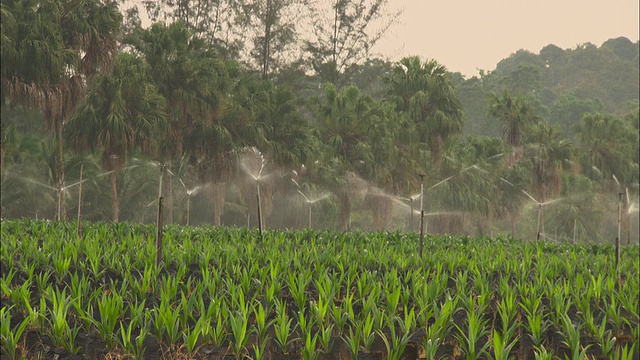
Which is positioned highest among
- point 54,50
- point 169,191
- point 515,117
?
point 54,50

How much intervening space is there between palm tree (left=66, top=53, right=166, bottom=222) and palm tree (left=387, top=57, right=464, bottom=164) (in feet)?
50.8

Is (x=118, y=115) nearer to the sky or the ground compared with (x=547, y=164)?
nearer to the sky

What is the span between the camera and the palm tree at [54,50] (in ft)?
63.5

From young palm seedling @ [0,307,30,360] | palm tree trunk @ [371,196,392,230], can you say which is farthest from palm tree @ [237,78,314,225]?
young palm seedling @ [0,307,30,360]

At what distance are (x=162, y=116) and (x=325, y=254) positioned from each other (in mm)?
16400

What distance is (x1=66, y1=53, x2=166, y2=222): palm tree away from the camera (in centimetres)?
2325

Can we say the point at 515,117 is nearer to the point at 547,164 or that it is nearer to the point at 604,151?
the point at 547,164

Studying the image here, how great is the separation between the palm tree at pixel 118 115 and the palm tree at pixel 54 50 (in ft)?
4.71

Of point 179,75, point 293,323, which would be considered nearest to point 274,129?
point 179,75

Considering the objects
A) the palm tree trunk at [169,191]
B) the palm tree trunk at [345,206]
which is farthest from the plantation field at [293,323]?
the palm tree trunk at [345,206]

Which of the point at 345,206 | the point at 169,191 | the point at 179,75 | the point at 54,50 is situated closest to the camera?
the point at 54,50

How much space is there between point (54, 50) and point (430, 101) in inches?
834

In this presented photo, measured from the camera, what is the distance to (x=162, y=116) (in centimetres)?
2497

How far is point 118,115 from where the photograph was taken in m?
23.2
